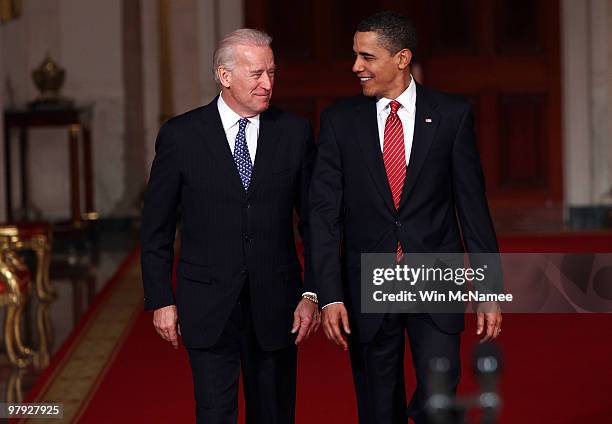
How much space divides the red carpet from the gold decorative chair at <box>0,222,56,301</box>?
1044 millimetres

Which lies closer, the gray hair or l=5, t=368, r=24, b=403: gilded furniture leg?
the gray hair

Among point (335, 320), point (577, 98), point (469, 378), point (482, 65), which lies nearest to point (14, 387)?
point (469, 378)

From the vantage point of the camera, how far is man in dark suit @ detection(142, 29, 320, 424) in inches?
149

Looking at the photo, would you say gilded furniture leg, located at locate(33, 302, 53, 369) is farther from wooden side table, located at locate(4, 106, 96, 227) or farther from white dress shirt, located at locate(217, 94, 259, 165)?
white dress shirt, located at locate(217, 94, 259, 165)

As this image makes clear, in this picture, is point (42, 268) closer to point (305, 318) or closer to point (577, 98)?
point (305, 318)

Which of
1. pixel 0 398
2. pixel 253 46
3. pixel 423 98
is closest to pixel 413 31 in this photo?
pixel 423 98

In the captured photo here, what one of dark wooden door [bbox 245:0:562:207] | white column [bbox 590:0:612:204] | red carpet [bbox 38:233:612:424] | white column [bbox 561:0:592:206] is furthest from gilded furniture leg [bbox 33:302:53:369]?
white column [bbox 590:0:612:204]

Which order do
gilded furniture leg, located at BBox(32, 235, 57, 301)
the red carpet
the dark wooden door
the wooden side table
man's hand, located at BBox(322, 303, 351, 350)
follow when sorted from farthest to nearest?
the dark wooden door < the wooden side table < gilded furniture leg, located at BBox(32, 235, 57, 301) < the red carpet < man's hand, located at BBox(322, 303, 351, 350)

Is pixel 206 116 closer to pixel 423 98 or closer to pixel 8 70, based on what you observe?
pixel 423 98

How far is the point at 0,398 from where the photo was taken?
5793 mm

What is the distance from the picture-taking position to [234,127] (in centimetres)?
387

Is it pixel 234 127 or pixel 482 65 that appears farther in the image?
pixel 482 65

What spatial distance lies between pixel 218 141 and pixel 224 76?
19 centimetres

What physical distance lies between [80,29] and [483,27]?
3596 millimetres
